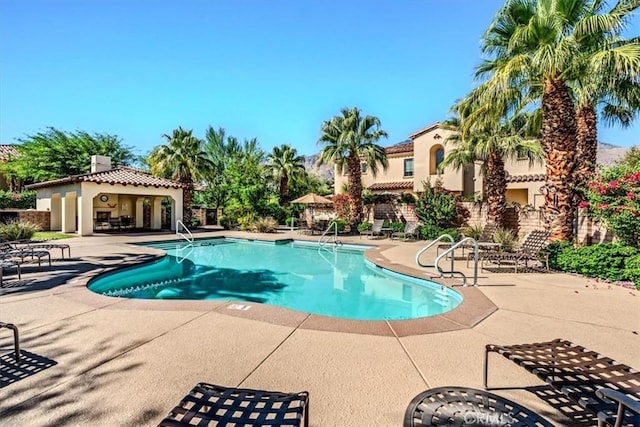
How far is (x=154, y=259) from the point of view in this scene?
455 inches

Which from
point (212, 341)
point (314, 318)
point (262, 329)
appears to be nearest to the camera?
point (212, 341)

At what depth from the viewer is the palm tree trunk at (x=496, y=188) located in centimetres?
1611

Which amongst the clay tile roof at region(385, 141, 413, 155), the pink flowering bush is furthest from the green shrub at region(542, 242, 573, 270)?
the clay tile roof at region(385, 141, 413, 155)

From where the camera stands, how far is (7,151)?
30.8 meters

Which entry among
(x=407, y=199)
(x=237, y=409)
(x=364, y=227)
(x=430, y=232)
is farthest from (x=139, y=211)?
(x=237, y=409)

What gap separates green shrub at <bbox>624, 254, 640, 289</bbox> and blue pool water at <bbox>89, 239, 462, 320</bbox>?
4.08m

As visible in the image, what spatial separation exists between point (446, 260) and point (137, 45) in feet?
46.7

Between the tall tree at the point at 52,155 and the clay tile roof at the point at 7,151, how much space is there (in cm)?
126

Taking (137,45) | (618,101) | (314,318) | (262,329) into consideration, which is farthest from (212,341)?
(618,101)

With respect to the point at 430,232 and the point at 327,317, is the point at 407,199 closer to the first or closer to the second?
the point at 430,232

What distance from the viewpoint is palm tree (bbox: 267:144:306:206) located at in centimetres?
2734

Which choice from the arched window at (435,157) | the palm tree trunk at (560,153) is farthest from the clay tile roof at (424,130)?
the palm tree trunk at (560,153)

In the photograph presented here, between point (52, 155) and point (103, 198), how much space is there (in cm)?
761

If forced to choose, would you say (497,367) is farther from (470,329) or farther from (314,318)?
(314,318)
